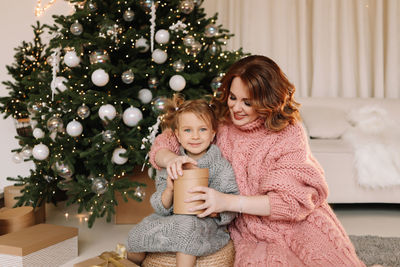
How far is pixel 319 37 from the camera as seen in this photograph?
3438mm

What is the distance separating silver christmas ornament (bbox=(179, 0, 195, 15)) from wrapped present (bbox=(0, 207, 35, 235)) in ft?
4.26

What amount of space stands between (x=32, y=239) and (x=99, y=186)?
354 mm

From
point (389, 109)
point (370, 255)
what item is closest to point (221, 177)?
point (370, 255)

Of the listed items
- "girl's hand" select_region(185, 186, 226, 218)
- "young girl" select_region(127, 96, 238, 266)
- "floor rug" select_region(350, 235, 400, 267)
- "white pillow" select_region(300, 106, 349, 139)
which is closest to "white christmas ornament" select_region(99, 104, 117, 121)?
"young girl" select_region(127, 96, 238, 266)

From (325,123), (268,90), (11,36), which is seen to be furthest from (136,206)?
(11,36)

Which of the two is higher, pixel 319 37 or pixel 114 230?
pixel 319 37

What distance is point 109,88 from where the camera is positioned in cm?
190

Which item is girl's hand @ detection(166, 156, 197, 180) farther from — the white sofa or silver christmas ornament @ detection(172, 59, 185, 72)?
the white sofa

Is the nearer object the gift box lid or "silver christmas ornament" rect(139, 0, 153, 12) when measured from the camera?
the gift box lid

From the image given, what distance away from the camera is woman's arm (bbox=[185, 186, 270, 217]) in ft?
3.62

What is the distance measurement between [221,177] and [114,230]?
1.08 m

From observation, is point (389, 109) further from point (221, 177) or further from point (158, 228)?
point (158, 228)

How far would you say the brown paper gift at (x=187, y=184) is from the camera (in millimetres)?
1110

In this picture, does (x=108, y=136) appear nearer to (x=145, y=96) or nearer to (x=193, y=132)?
(x=145, y=96)
